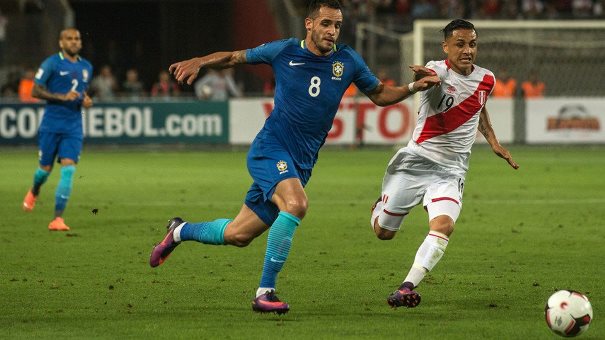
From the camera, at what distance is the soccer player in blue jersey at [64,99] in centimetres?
1341

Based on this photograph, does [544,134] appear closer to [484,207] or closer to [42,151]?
[484,207]

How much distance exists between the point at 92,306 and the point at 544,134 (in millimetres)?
20904

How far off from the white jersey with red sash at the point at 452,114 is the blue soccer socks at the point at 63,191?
5.53 metres

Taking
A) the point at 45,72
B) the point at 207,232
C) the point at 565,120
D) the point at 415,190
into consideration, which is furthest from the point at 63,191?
the point at 565,120

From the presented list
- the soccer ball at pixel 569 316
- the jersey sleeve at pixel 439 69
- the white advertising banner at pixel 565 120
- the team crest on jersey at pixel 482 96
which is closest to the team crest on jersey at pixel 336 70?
the jersey sleeve at pixel 439 69

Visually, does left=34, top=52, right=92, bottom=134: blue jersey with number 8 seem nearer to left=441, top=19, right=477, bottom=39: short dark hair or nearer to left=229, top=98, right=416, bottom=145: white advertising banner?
left=441, top=19, right=477, bottom=39: short dark hair

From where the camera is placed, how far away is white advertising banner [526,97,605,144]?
27312 mm

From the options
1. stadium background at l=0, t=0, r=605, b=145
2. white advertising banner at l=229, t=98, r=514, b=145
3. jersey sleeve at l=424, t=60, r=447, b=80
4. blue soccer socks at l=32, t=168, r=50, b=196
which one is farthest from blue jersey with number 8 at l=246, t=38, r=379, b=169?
white advertising banner at l=229, t=98, r=514, b=145

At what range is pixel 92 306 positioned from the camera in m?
7.91

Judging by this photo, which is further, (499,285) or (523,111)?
(523,111)

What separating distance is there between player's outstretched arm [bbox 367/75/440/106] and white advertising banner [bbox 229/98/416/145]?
1902 cm

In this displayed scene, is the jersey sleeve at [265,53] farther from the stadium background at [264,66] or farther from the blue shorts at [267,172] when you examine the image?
the stadium background at [264,66]

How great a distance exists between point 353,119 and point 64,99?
14713mm

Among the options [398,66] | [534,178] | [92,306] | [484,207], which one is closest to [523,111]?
[398,66]
